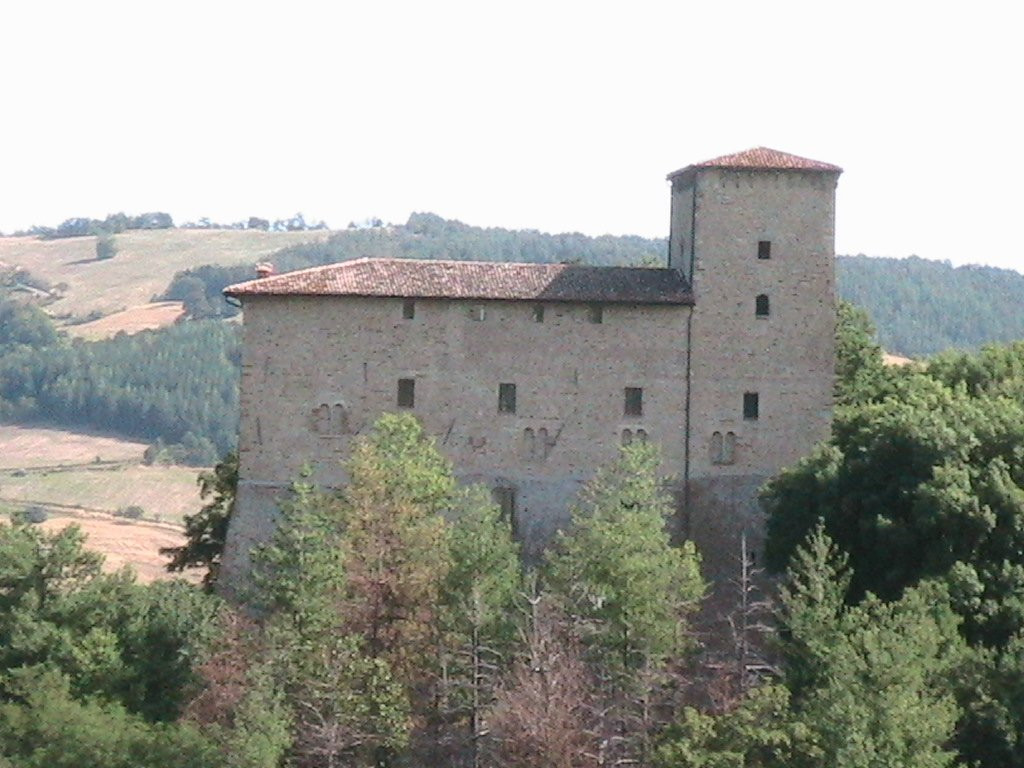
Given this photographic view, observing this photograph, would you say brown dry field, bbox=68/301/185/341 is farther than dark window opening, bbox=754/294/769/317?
Yes

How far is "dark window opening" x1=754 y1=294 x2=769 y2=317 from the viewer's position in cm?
4412

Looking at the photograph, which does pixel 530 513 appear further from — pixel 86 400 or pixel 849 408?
pixel 86 400

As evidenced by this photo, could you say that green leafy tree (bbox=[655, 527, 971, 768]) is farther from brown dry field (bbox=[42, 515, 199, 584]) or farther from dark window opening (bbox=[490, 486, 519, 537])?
brown dry field (bbox=[42, 515, 199, 584])

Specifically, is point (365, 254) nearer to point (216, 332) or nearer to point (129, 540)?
point (216, 332)

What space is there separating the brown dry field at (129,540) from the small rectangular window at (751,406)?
123ft

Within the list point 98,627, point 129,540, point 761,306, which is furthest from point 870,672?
point 129,540

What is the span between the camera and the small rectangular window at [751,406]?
144 feet

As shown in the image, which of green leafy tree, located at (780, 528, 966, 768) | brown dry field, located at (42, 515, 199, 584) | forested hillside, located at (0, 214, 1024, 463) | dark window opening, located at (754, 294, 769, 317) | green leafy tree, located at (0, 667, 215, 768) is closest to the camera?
green leafy tree, located at (780, 528, 966, 768)

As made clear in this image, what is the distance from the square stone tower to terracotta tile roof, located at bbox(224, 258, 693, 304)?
110 centimetres

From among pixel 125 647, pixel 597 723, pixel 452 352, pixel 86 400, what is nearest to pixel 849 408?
pixel 452 352

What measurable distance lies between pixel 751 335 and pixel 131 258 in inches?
5294

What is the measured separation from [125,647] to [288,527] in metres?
5.17

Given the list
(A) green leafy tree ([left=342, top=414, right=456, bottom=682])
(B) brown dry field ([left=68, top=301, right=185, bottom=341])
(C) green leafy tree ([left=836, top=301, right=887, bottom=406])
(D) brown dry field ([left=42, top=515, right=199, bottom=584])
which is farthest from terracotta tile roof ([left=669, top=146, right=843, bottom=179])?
(B) brown dry field ([left=68, top=301, right=185, bottom=341])

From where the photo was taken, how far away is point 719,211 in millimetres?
44062
